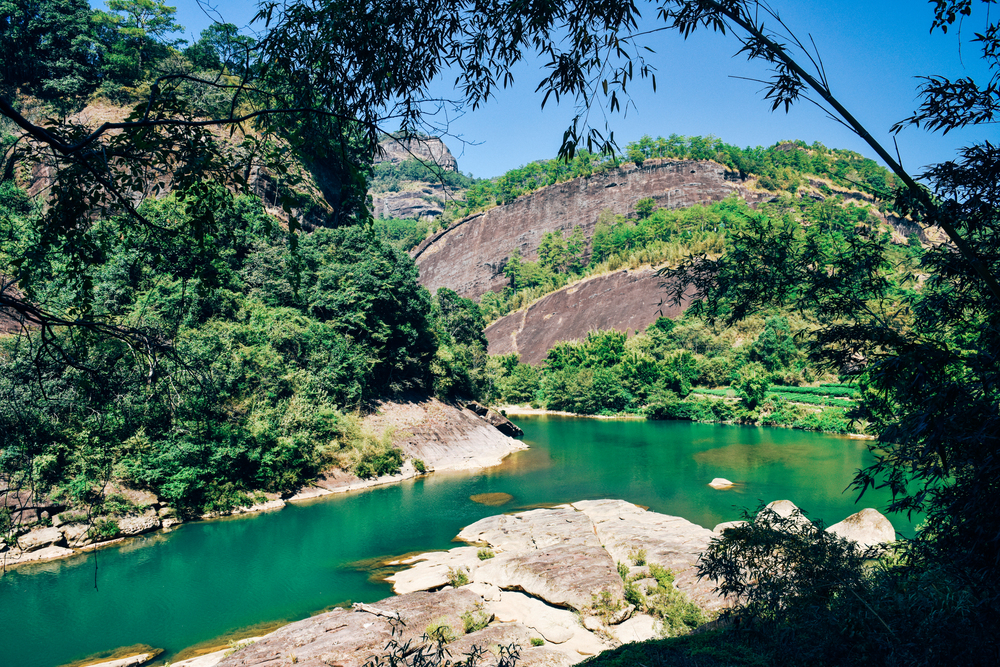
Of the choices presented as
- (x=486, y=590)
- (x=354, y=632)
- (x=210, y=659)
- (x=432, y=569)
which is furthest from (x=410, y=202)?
(x=354, y=632)

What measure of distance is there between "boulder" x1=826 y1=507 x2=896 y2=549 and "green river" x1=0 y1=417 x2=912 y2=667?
182cm

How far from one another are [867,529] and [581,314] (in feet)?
125

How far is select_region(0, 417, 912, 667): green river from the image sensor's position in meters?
8.91

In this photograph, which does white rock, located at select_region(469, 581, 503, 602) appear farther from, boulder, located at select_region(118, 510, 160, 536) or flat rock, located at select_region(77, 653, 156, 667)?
boulder, located at select_region(118, 510, 160, 536)

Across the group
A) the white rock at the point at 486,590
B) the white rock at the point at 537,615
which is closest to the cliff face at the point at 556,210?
the white rock at the point at 486,590

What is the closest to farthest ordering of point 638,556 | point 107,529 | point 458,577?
1. point 638,556
2. point 458,577
3. point 107,529

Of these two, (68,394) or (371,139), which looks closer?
(371,139)

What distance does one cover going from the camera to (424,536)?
13.0 meters

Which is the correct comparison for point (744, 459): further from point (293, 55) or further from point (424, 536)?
point (293, 55)

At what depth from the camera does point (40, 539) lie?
1138 centimetres

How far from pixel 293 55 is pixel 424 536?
11.4 meters

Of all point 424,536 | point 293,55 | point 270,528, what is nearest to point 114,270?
point 270,528

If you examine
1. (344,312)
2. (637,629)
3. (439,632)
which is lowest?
(637,629)

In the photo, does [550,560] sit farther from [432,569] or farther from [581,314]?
[581,314]
